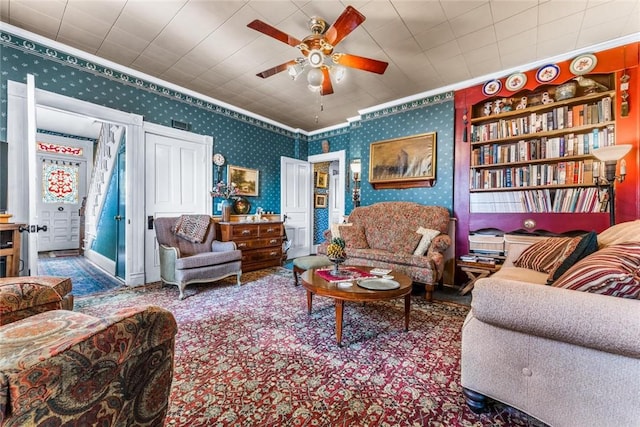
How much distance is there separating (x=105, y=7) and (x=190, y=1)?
30.9 inches

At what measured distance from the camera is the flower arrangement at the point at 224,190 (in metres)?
4.23

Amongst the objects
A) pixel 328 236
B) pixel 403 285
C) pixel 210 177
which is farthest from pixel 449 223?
pixel 210 177

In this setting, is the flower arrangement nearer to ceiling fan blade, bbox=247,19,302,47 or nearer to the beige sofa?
ceiling fan blade, bbox=247,19,302,47

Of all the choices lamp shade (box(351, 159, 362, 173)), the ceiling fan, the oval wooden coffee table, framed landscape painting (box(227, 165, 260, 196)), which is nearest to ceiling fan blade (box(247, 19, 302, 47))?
the ceiling fan

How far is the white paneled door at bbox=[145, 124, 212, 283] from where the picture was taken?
3650 millimetres

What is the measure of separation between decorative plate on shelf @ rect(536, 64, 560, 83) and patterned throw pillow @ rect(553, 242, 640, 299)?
8.95ft

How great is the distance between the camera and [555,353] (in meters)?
1.10

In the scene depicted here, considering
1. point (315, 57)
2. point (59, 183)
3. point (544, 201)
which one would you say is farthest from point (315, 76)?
point (59, 183)

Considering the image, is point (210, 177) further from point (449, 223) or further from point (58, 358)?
point (58, 358)

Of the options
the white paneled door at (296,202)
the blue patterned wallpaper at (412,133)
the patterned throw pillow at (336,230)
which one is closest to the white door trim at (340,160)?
the blue patterned wallpaper at (412,133)

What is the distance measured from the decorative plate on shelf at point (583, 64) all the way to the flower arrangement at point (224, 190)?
4.62 m

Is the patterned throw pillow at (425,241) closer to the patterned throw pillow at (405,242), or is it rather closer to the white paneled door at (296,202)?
the patterned throw pillow at (405,242)

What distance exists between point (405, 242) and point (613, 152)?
2150mm

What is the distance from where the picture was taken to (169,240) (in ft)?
11.0
